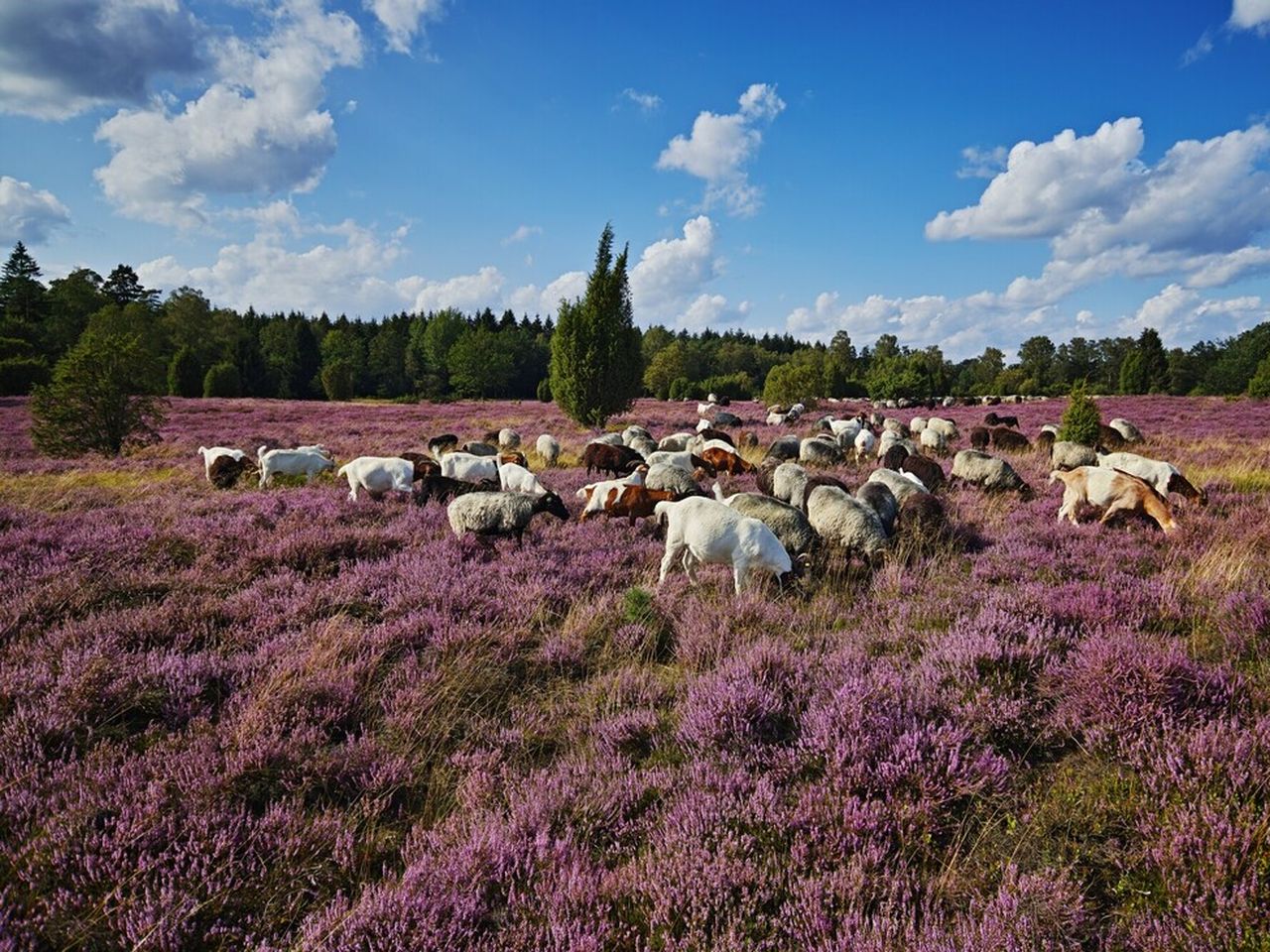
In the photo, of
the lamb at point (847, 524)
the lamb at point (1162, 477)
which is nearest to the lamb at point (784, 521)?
the lamb at point (847, 524)

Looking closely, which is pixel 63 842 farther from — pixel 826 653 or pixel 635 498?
pixel 635 498

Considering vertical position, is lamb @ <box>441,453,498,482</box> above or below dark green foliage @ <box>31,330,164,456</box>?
below

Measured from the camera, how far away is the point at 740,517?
6996 mm

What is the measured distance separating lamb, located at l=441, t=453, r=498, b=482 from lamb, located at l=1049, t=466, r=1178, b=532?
40.4 ft

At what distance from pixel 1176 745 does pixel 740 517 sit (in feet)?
14.3

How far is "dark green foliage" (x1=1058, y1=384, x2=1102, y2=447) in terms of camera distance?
17.9 metres

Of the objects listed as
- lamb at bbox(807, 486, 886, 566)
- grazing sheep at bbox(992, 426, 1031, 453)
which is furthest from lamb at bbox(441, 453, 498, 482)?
grazing sheep at bbox(992, 426, 1031, 453)

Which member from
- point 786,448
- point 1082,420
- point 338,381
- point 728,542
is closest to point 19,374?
point 338,381

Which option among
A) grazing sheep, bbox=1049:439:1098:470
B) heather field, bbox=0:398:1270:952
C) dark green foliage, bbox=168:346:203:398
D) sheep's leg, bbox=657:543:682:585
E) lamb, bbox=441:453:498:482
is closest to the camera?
heather field, bbox=0:398:1270:952

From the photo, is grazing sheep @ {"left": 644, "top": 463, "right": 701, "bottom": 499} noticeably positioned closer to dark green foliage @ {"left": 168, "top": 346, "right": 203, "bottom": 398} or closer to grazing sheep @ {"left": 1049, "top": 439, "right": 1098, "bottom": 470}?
grazing sheep @ {"left": 1049, "top": 439, "right": 1098, "bottom": 470}

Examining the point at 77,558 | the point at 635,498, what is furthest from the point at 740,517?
the point at 77,558

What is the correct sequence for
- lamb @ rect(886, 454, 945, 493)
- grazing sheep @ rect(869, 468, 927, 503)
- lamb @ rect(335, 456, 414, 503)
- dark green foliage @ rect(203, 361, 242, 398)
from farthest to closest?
dark green foliage @ rect(203, 361, 242, 398) → lamb @ rect(886, 454, 945, 493) → lamb @ rect(335, 456, 414, 503) → grazing sheep @ rect(869, 468, 927, 503)

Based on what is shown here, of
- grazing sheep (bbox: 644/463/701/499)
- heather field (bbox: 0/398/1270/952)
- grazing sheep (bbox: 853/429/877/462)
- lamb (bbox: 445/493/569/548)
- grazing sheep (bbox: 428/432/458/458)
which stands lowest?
heather field (bbox: 0/398/1270/952)

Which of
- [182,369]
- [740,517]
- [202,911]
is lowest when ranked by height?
[202,911]
